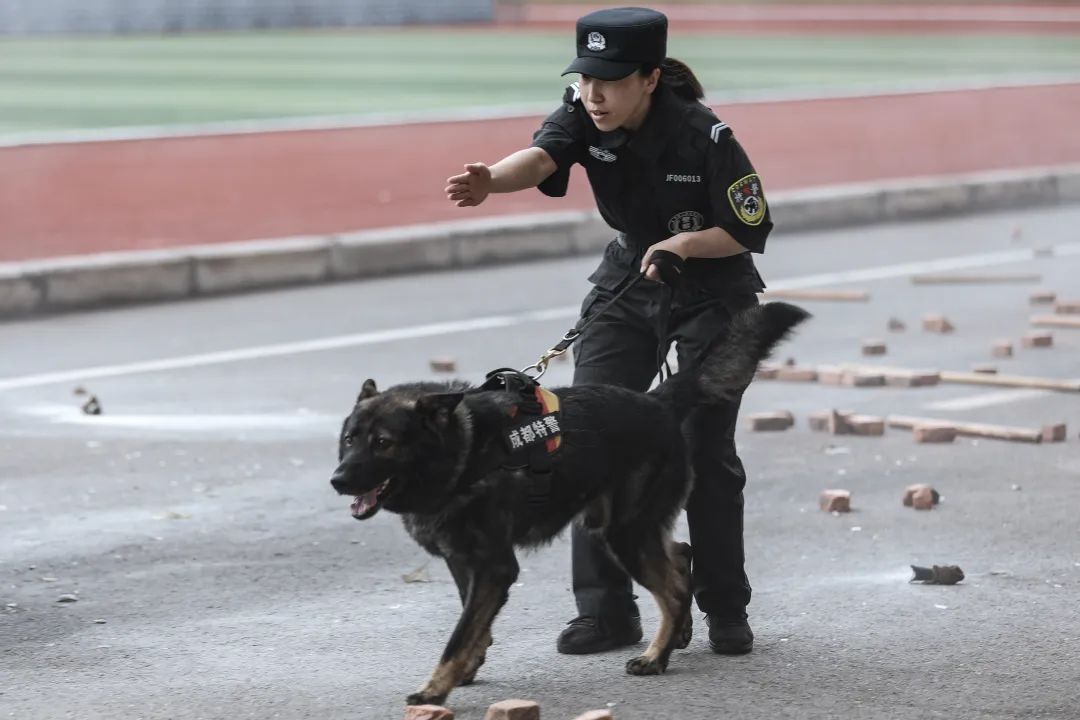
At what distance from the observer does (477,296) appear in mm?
12625

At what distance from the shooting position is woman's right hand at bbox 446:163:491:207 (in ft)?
17.6

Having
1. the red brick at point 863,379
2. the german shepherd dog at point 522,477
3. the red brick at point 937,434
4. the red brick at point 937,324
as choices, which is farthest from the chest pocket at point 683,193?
the red brick at point 937,324

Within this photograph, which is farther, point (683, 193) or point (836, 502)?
point (836, 502)

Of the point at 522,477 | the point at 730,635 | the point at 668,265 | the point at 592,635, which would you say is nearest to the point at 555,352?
the point at 668,265

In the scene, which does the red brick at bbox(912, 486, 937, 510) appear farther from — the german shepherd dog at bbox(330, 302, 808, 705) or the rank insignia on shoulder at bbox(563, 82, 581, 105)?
the rank insignia on shoulder at bbox(563, 82, 581, 105)

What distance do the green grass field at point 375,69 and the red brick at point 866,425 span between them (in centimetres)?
1565

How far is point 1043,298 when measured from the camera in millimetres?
Answer: 12047

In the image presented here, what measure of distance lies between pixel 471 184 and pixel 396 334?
582cm

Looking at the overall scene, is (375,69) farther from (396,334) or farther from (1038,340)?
(1038,340)

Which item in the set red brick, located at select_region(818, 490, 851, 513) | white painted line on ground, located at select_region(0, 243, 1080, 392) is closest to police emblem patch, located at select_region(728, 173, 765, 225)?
red brick, located at select_region(818, 490, 851, 513)

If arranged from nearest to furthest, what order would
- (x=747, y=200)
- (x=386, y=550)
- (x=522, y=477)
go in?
1. (x=522, y=477)
2. (x=747, y=200)
3. (x=386, y=550)

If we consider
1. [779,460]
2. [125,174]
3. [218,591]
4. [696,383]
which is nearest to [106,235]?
[125,174]

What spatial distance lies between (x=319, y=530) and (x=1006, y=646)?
267cm

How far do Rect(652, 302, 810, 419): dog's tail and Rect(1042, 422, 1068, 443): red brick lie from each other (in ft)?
11.0
